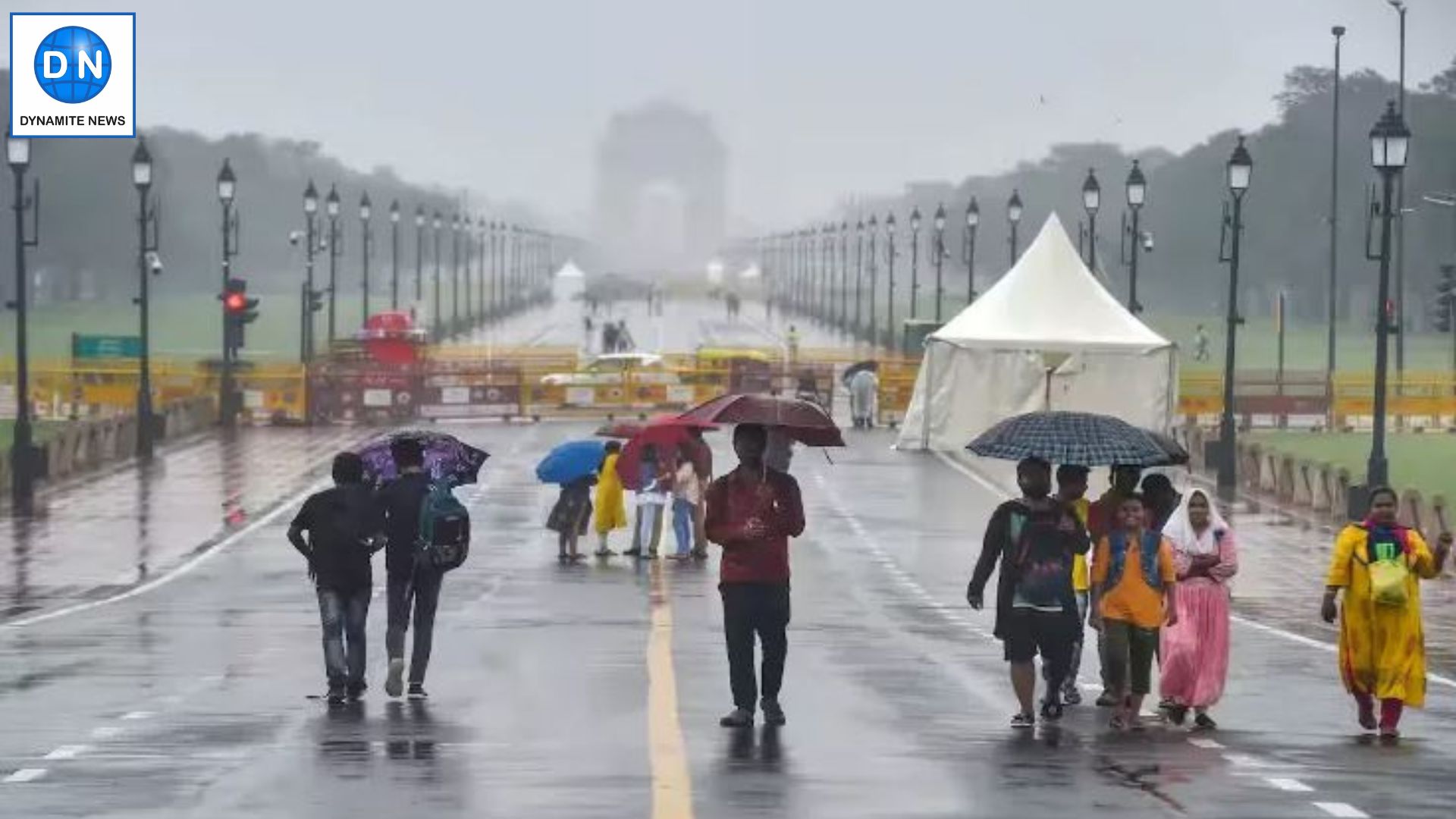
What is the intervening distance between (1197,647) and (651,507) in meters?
19.5

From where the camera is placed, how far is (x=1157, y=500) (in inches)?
840

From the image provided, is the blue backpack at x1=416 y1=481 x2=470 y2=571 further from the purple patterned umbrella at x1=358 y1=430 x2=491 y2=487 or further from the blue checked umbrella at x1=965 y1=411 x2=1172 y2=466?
the blue checked umbrella at x1=965 y1=411 x2=1172 y2=466

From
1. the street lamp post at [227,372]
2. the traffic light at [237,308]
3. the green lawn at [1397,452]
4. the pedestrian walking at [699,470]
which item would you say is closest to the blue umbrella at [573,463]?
the pedestrian walking at [699,470]

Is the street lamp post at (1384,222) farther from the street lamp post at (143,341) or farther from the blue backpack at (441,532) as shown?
the street lamp post at (143,341)

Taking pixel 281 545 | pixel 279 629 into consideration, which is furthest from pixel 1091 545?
pixel 281 545

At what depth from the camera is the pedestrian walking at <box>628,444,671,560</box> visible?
39.8 m

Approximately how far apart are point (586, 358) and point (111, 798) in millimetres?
89251

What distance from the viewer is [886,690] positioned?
23.6 meters

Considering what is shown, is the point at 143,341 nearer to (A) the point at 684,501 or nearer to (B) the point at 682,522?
(B) the point at 682,522

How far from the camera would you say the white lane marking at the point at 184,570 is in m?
32.2

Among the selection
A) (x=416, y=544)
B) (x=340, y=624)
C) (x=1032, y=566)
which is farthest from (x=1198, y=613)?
(x=340, y=624)

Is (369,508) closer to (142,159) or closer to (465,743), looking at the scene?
(465,743)

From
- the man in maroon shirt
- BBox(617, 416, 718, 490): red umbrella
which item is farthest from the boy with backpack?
BBox(617, 416, 718, 490): red umbrella

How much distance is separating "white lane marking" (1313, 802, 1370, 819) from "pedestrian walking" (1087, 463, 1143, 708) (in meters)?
4.01
